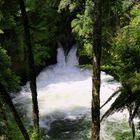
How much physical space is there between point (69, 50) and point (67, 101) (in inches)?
289

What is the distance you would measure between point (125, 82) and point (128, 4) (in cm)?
513

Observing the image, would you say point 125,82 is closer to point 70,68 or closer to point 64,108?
point 64,108

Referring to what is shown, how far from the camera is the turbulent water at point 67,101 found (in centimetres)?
2108

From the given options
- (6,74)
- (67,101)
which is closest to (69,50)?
(67,101)

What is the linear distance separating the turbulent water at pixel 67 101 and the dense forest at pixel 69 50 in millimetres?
188

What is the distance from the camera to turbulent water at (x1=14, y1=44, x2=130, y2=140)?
69.2 ft

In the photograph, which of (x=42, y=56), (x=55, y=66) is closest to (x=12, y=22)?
(x=42, y=56)

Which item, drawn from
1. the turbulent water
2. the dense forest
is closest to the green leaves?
the dense forest

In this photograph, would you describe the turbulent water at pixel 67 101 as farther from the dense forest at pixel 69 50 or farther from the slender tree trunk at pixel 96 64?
the slender tree trunk at pixel 96 64

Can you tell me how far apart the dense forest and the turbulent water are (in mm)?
188

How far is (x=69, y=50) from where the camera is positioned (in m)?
31.6

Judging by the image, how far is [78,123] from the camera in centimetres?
2195

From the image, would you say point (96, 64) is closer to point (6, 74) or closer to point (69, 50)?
point (6, 74)

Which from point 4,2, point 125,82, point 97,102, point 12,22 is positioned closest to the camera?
point 97,102
